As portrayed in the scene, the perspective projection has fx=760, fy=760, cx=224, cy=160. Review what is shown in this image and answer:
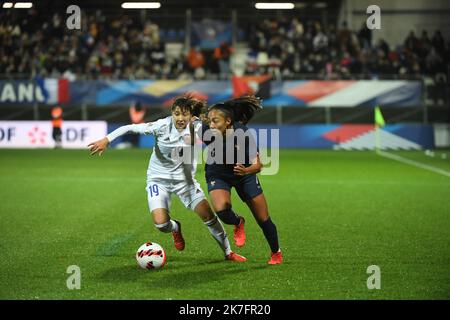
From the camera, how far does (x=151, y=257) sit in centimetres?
768

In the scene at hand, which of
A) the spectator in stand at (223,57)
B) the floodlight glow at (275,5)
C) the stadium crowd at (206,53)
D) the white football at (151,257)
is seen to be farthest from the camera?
A: the floodlight glow at (275,5)

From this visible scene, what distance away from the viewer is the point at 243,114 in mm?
8297

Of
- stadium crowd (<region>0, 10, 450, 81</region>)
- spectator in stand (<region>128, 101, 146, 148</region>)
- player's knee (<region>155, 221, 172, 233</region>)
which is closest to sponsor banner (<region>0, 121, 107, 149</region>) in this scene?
spectator in stand (<region>128, 101, 146, 148</region>)

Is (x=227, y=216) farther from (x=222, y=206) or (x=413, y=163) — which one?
(x=413, y=163)

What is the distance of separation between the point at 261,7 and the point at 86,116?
876cm

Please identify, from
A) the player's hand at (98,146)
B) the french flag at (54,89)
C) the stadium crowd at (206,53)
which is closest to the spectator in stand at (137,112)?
the stadium crowd at (206,53)

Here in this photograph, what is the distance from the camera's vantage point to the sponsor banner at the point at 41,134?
27.4 m

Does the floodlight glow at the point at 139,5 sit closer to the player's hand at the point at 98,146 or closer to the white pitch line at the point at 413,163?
the white pitch line at the point at 413,163

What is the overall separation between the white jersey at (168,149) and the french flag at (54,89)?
19624 millimetres

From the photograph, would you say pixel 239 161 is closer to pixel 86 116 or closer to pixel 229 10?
pixel 86 116

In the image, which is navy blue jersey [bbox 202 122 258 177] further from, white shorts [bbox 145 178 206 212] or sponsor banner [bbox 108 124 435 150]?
sponsor banner [bbox 108 124 435 150]

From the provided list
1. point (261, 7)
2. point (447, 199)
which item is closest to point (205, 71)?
point (261, 7)

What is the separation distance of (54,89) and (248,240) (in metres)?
19.1

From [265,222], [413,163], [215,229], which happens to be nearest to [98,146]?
[215,229]
